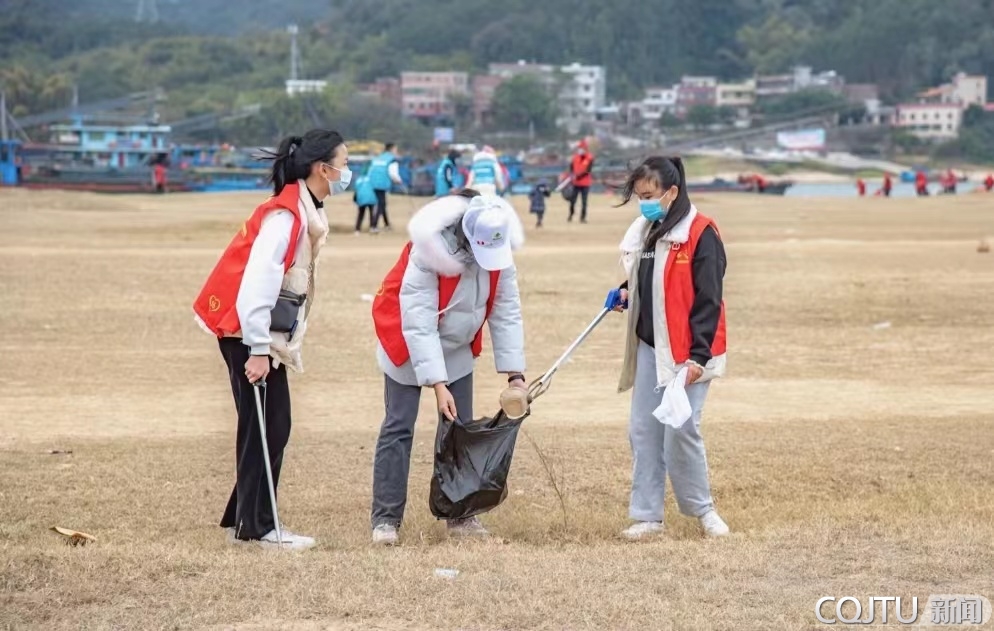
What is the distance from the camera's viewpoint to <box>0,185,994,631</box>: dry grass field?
5832 millimetres

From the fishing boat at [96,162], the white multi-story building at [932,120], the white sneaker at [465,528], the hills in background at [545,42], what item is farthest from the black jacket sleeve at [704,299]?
the hills in background at [545,42]

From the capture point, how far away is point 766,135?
133625mm

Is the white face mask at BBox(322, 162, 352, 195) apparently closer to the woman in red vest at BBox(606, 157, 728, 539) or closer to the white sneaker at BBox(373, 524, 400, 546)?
the woman in red vest at BBox(606, 157, 728, 539)

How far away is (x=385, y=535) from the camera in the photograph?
696cm

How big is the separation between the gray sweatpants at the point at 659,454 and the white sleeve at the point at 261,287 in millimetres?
1599

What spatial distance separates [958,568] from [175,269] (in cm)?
1526

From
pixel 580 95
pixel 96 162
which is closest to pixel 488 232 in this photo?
pixel 96 162

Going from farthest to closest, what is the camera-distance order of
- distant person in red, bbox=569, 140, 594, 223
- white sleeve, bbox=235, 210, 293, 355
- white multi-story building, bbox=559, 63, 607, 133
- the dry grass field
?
white multi-story building, bbox=559, 63, 607, 133 < distant person in red, bbox=569, 140, 594, 223 < white sleeve, bbox=235, 210, 293, 355 < the dry grass field

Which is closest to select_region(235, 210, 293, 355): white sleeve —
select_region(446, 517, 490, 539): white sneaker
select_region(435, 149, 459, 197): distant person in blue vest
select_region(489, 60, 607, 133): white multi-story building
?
select_region(446, 517, 490, 539): white sneaker

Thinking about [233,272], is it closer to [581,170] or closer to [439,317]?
[439,317]

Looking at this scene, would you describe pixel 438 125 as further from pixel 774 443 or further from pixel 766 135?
pixel 774 443

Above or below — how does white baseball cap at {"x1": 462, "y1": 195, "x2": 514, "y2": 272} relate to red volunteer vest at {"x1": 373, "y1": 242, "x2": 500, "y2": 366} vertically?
above

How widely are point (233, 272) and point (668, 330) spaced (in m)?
1.81

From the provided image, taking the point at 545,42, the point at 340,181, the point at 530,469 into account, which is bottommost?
the point at 530,469
